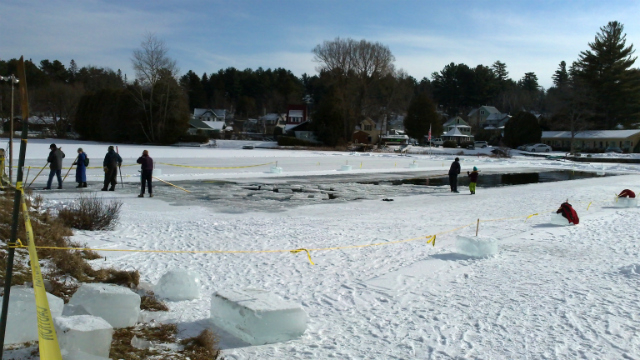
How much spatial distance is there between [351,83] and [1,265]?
8164 centimetres

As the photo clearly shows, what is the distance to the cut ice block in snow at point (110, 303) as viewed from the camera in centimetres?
564

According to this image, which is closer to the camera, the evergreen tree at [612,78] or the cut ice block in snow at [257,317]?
the cut ice block in snow at [257,317]

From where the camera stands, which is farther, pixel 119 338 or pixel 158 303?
pixel 158 303

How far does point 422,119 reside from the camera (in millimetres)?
81312

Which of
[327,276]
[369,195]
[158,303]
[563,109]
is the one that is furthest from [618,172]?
[158,303]

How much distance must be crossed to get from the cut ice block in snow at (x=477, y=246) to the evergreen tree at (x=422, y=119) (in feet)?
236

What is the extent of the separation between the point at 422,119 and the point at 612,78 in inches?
1231

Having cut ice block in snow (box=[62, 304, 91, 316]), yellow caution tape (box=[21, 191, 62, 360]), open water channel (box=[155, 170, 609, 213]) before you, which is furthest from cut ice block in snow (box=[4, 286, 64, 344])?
open water channel (box=[155, 170, 609, 213])

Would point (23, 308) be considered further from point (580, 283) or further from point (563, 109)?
point (563, 109)

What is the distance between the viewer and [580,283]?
842cm

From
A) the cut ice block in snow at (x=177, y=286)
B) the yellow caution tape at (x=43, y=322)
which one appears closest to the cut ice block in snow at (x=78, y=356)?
the yellow caution tape at (x=43, y=322)

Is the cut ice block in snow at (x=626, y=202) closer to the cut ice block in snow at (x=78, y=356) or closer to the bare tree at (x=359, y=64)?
the cut ice block in snow at (x=78, y=356)

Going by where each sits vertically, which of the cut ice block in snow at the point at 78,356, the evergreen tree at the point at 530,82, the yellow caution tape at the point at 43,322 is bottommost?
the cut ice block in snow at the point at 78,356

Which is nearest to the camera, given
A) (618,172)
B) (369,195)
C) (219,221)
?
(219,221)
